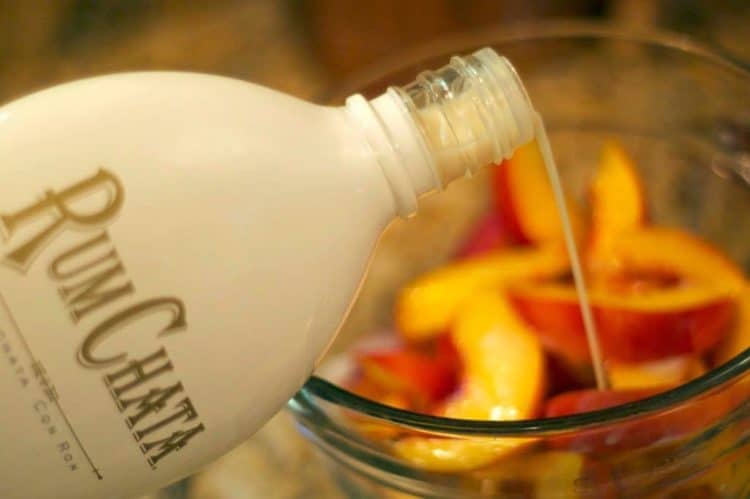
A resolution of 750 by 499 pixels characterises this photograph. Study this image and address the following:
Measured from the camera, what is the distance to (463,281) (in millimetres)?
563

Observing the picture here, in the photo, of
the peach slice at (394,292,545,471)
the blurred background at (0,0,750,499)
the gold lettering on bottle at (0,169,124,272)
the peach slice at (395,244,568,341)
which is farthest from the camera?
the blurred background at (0,0,750,499)

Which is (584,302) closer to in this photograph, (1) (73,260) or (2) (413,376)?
(2) (413,376)

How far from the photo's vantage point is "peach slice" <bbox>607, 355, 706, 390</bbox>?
19.1 inches

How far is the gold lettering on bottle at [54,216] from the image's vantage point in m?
0.33

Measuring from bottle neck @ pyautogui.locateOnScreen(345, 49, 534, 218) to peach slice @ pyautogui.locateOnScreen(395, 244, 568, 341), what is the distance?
0.19m

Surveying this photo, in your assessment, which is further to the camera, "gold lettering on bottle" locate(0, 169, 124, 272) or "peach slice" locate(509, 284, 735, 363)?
"peach slice" locate(509, 284, 735, 363)

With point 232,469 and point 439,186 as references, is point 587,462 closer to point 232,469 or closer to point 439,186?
point 439,186

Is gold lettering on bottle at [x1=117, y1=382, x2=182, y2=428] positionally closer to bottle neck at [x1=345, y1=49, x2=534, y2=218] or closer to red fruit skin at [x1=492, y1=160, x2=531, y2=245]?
bottle neck at [x1=345, y1=49, x2=534, y2=218]

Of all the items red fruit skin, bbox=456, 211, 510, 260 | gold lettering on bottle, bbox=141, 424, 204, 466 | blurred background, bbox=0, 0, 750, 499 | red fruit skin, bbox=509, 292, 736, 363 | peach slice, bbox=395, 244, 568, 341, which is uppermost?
blurred background, bbox=0, 0, 750, 499

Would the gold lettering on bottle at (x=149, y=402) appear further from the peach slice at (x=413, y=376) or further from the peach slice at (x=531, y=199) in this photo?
the peach slice at (x=531, y=199)

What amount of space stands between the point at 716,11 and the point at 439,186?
56 centimetres

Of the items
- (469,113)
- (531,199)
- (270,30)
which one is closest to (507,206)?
(531,199)

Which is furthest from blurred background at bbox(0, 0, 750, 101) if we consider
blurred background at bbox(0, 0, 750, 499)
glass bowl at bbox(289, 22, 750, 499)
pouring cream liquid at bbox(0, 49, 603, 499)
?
pouring cream liquid at bbox(0, 49, 603, 499)

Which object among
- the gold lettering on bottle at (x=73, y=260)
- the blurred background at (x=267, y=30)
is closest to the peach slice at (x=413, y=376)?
the gold lettering on bottle at (x=73, y=260)
